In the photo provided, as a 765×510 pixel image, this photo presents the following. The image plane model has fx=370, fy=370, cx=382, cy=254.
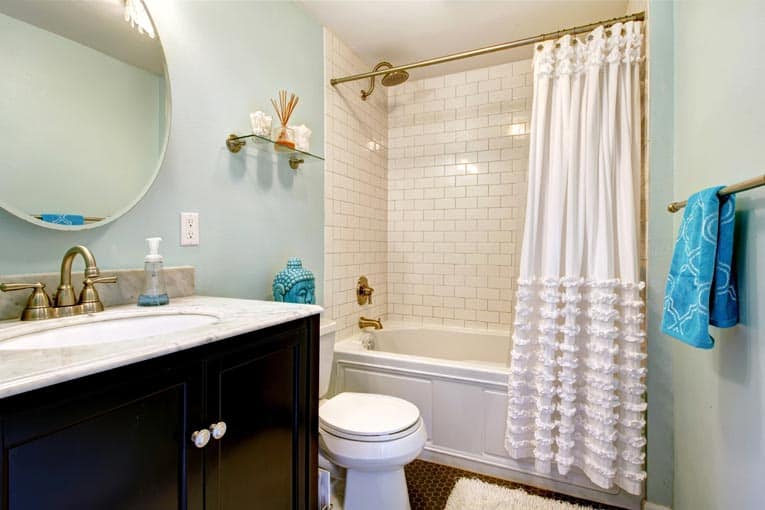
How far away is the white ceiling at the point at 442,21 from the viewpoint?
2008 mm

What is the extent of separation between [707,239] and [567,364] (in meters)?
0.86

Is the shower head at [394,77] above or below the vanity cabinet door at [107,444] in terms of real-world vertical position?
above

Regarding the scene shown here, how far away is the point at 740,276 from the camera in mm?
952

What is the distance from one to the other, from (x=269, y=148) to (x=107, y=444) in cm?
143

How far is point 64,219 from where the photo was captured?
1062mm

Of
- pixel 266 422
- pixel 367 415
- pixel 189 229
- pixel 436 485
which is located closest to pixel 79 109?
pixel 189 229

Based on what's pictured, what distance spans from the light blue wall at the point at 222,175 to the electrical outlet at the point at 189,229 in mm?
25

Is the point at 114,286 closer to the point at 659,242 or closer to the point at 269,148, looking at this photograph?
the point at 269,148

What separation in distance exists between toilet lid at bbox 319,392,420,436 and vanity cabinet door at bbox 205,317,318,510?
316mm

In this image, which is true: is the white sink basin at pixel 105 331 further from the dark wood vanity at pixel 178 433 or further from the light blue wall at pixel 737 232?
the light blue wall at pixel 737 232

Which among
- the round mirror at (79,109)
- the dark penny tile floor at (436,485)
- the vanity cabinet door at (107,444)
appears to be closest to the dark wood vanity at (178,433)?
the vanity cabinet door at (107,444)

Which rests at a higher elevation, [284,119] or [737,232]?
[284,119]

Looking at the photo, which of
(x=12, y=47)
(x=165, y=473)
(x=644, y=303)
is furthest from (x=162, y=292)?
(x=644, y=303)

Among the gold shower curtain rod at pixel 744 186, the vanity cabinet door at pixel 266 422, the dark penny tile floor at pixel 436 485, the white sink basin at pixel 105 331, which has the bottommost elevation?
the dark penny tile floor at pixel 436 485
